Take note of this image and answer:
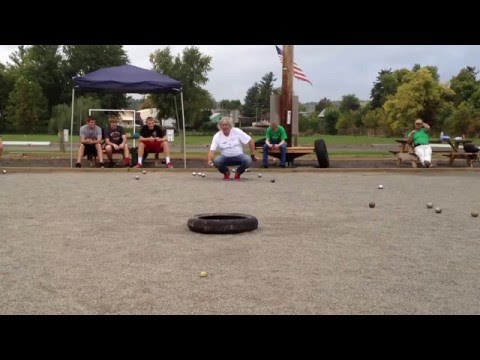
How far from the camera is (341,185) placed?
1292 cm

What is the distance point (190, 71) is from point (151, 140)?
69161mm

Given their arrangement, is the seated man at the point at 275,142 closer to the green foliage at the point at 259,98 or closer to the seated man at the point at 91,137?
the seated man at the point at 91,137

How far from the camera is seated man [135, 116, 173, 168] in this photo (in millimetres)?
16641

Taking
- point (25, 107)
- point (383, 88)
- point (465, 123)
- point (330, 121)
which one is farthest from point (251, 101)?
point (465, 123)

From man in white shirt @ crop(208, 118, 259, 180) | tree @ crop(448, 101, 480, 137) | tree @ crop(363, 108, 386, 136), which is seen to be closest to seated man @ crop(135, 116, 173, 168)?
man in white shirt @ crop(208, 118, 259, 180)

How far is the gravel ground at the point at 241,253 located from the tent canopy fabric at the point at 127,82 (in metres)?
5.74

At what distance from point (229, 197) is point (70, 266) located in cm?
548

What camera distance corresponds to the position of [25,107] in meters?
77.5

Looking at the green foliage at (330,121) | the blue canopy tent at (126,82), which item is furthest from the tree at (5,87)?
the blue canopy tent at (126,82)

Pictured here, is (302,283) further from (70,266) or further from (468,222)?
(468,222)

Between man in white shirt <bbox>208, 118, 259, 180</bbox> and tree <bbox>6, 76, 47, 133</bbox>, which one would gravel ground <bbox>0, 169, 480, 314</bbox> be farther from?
tree <bbox>6, 76, 47, 133</bbox>

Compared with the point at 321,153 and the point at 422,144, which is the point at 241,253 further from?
the point at 422,144

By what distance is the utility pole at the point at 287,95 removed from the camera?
63.7 feet
